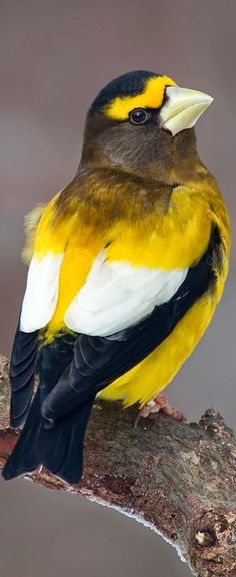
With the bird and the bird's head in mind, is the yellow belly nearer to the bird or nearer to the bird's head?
the bird

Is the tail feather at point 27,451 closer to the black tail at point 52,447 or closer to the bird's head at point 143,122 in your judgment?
the black tail at point 52,447

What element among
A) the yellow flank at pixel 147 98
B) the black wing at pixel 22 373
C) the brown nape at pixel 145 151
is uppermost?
the yellow flank at pixel 147 98

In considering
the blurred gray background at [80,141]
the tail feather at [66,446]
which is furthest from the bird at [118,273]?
the blurred gray background at [80,141]

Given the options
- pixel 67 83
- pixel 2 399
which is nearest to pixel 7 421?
pixel 2 399

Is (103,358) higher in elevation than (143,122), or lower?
lower

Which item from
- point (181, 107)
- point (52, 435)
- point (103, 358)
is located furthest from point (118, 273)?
point (181, 107)

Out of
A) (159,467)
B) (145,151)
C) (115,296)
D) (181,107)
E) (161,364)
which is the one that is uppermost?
(181,107)

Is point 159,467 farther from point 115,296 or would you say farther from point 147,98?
point 147,98

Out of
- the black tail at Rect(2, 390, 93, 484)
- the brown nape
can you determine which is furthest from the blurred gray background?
the black tail at Rect(2, 390, 93, 484)
